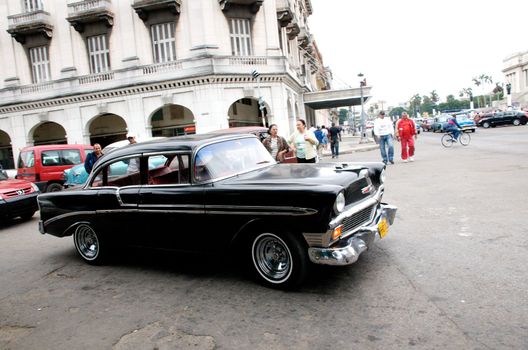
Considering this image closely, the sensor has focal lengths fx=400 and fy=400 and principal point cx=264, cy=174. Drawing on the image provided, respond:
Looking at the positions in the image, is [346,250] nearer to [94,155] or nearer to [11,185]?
[94,155]

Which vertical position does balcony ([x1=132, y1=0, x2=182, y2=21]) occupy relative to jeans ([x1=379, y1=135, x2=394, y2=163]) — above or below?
above

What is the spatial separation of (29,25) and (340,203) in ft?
86.8

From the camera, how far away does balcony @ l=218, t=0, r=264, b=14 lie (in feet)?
72.8

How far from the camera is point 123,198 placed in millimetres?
4957

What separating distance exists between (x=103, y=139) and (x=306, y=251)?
84.8ft

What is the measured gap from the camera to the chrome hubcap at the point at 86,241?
5547 mm

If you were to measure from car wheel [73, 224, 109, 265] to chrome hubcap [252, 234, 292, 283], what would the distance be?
2.33m

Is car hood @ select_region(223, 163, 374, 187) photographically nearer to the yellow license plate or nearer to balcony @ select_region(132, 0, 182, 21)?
the yellow license plate

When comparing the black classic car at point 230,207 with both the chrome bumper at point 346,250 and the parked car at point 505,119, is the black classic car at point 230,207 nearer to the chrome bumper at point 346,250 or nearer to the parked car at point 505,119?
the chrome bumper at point 346,250

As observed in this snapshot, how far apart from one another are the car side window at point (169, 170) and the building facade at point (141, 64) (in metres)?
17.0

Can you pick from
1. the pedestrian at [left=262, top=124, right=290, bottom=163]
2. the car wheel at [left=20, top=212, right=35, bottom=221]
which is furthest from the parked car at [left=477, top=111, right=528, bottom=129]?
the car wheel at [left=20, top=212, right=35, bottom=221]

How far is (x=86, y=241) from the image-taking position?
5.69 metres

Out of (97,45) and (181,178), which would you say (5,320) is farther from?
(97,45)

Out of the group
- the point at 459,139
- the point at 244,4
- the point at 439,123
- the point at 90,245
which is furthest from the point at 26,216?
the point at 439,123
